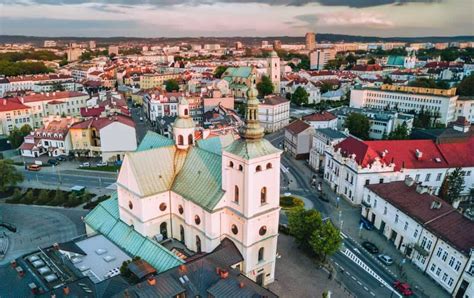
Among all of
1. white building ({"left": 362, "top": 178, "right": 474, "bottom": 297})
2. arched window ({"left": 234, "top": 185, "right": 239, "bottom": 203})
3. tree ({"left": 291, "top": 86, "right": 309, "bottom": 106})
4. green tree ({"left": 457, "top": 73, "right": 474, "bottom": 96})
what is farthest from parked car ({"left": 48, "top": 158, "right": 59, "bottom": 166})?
green tree ({"left": 457, "top": 73, "right": 474, "bottom": 96})

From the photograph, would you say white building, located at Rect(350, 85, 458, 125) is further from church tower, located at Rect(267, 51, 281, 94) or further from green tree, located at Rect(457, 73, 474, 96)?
church tower, located at Rect(267, 51, 281, 94)

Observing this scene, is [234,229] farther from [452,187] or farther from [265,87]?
[265,87]

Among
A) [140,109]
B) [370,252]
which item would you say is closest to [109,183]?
[370,252]

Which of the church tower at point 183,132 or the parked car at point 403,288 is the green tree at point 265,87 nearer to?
the church tower at point 183,132

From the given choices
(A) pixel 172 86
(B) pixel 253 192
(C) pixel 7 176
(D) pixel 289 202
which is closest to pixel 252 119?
(B) pixel 253 192

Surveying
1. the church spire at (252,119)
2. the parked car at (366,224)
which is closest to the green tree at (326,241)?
the parked car at (366,224)

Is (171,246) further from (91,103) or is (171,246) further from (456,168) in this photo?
(91,103)
